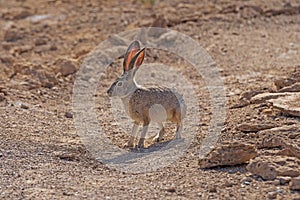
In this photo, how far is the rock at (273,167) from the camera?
570 cm

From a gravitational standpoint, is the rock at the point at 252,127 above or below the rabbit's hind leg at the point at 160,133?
above

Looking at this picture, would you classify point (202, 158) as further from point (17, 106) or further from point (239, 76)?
point (239, 76)

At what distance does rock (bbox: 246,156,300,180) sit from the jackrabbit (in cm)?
163

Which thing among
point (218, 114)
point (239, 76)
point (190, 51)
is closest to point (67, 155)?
point (218, 114)

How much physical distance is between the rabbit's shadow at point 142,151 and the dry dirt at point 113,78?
23cm

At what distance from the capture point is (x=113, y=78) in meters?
10.7

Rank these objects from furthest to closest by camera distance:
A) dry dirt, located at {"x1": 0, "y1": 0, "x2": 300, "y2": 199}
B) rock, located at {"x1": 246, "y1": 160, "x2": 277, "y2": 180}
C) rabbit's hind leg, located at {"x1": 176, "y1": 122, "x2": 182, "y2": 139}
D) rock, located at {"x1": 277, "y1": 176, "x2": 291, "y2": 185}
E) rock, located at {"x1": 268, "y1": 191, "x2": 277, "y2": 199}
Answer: rabbit's hind leg, located at {"x1": 176, "y1": 122, "x2": 182, "y2": 139} < dry dirt, located at {"x1": 0, "y1": 0, "x2": 300, "y2": 199} < rock, located at {"x1": 246, "y1": 160, "x2": 277, "y2": 180} < rock, located at {"x1": 277, "y1": 176, "x2": 291, "y2": 185} < rock, located at {"x1": 268, "y1": 191, "x2": 277, "y2": 199}

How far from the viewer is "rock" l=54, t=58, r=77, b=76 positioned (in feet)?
34.8

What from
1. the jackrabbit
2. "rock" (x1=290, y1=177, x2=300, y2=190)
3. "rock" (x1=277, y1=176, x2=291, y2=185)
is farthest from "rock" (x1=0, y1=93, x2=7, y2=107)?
"rock" (x1=290, y1=177, x2=300, y2=190)

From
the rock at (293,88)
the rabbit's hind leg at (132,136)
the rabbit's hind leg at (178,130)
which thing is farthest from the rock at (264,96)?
the rabbit's hind leg at (132,136)

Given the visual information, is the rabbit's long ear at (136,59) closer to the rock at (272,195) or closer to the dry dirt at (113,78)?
the dry dirt at (113,78)

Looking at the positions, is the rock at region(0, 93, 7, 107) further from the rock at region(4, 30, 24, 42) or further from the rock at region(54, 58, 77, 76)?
the rock at region(4, 30, 24, 42)

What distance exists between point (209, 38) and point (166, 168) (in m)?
5.97

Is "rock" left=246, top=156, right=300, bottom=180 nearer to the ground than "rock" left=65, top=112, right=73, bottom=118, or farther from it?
farther from it
